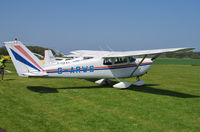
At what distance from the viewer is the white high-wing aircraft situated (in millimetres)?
9172

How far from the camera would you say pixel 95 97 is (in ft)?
29.0

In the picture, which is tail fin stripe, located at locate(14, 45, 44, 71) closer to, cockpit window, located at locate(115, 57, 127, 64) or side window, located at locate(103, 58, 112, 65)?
side window, located at locate(103, 58, 112, 65)

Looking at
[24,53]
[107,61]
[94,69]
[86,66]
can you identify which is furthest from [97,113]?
[107,61]

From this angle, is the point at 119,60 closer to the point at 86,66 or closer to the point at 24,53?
the point at 86,66

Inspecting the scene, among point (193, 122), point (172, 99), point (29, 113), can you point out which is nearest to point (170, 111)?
point (193, 122)

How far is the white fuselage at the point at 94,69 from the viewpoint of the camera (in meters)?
10.2

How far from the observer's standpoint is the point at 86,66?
10.9m

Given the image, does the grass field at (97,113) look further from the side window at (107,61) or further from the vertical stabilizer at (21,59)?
the side window at (107,61)

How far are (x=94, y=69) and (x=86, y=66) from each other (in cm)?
52

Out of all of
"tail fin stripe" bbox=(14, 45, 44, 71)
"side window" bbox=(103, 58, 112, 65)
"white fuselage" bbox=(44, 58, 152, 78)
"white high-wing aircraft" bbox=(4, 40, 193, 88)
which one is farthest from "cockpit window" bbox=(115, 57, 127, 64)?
"tail fin stripe" bbox=(14, 45, 44, 71)

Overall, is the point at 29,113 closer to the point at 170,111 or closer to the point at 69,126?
the point at 69,126

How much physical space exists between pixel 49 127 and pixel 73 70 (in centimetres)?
562

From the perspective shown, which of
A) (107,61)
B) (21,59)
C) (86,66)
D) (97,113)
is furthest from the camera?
(107,61)

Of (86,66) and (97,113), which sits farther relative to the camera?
(86,66)
